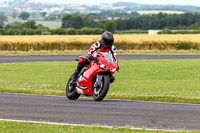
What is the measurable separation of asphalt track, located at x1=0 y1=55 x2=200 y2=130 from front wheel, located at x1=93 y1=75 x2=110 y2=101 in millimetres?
210

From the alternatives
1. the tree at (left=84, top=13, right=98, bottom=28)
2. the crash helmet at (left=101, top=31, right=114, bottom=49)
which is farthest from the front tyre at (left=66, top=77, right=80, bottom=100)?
the tree at (left=84, top=13, right=98, bottom=28)

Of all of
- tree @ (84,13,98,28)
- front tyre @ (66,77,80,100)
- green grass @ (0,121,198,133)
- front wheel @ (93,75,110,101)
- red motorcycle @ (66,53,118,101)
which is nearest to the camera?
green grass @ (0,121,198,133)

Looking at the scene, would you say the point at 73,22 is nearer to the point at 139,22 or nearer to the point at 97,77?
the point at 139,22

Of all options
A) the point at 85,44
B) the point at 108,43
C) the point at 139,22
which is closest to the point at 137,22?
the point at 139,22

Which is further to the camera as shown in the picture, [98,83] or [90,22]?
[90,22]

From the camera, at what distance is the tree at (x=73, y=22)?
16525 centimetres

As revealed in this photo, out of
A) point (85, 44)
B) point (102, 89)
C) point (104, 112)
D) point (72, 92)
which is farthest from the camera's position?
point (85, 44)

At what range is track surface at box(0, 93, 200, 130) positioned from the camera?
1059 centimetres

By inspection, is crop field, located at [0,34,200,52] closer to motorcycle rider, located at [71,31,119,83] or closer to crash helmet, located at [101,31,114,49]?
motorcycle rider, located at [71,31,119,83]

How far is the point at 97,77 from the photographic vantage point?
45.9 feet

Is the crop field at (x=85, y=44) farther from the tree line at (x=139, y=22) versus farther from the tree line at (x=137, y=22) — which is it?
the tree line at (x=139, y=22)

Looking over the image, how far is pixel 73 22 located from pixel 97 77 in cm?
15197

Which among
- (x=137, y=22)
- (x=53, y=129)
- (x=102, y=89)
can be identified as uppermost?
(x=53, y=129)

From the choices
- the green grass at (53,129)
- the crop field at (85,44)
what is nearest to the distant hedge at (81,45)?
the crop field at (85,44)
